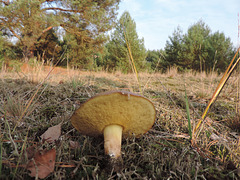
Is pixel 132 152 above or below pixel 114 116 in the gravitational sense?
below

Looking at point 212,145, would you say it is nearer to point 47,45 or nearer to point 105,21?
point 105,21

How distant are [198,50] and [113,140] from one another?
52.9 ft

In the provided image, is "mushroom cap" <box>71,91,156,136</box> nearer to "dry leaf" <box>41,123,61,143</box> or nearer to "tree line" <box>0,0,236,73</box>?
"dry leaf" <box>41,123,61,143</box>

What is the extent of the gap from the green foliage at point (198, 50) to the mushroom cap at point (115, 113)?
47.4 ft

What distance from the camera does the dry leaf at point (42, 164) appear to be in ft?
2.09

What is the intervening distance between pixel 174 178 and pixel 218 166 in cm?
28

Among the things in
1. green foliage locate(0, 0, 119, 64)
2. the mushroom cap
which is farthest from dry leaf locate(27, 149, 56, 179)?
green foliage locate(0, 0, 119, 64)

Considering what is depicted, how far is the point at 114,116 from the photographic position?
82 centimetres

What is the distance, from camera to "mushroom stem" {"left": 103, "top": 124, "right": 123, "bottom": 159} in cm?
80

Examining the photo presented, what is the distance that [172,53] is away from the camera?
49.4ft

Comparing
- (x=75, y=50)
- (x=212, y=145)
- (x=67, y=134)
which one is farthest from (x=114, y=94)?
(x=75, y=50)

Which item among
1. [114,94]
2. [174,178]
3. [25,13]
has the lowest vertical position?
[174,178]

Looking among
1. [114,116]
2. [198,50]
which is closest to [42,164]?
[114,116]

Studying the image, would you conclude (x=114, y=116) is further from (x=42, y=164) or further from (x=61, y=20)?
(x=61, y=20)
